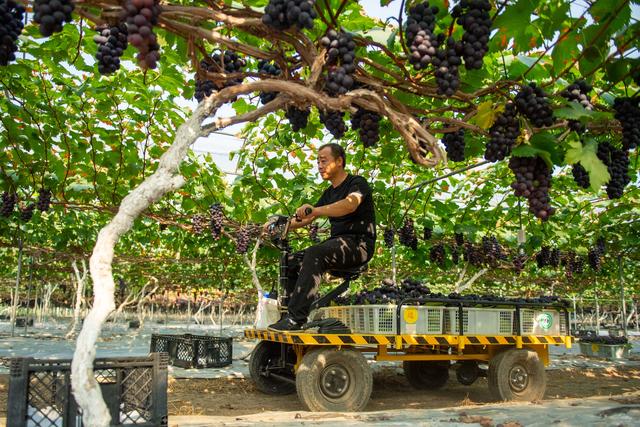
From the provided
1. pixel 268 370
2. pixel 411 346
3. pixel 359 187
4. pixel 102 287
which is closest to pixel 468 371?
pixel 411 346

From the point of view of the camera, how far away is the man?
17.0 feet

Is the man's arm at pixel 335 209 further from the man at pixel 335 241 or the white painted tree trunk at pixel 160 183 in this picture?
the white painted tree trunk at pixel 160 183

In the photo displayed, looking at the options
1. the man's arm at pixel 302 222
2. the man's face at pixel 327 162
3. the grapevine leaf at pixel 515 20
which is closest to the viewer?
the grapevine leaf at pixel 515 20

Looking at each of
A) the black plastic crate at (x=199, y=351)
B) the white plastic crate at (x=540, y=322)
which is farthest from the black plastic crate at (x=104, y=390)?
the black plastic crate at (x=199, y=351)

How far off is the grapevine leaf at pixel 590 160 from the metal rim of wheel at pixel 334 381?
344 cm

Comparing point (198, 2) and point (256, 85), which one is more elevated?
point (198, 2)

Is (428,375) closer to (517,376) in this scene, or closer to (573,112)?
(517,376)

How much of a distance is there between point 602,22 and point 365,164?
570 cm

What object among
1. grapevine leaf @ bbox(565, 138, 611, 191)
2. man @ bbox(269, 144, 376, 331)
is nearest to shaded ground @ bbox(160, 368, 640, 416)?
man @ bbox(269, 144, 376, 331)

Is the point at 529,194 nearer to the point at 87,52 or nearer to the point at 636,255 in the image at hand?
the point at 87,52

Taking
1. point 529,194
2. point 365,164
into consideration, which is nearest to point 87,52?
point 529,194

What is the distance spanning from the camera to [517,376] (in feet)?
21.8

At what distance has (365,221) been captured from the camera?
5328 millimetres

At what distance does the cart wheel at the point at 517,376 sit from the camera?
21.2ft
